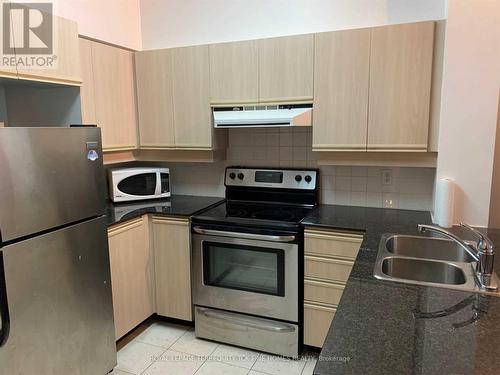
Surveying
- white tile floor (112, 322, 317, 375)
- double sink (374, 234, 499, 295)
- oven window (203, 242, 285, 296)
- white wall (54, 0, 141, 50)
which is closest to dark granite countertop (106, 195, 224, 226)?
oven window (203, 242, 285, 296)

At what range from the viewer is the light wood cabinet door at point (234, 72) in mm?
2557

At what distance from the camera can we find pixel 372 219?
7.84ft

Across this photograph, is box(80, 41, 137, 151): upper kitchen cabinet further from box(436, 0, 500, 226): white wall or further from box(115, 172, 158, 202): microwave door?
box(436, 0, 500, 226): white wall

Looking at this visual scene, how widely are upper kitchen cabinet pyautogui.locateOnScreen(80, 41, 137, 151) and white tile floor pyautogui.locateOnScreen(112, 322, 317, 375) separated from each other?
141 cm

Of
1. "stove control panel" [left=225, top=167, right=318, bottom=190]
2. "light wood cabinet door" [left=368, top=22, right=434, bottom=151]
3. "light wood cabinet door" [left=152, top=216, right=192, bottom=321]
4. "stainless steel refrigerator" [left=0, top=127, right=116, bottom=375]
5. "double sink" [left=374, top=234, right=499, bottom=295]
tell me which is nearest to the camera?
"double sink" [left=374, top=234, right=499, bottom=295]

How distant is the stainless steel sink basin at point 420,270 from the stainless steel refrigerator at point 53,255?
5.04 ft

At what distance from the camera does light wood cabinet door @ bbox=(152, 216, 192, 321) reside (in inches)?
104

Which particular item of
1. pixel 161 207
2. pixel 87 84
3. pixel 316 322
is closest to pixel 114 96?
pixel 87 84

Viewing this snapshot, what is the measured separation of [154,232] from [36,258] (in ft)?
3.40

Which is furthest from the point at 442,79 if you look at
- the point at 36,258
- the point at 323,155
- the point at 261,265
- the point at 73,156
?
the point at 36,258

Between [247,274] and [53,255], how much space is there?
1192 mm

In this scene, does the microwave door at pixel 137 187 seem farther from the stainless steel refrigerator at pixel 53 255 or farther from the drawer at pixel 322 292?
the drawer at pixel 322 292

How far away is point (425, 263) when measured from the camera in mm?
1765

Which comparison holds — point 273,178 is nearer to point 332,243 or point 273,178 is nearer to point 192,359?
point 332,243
